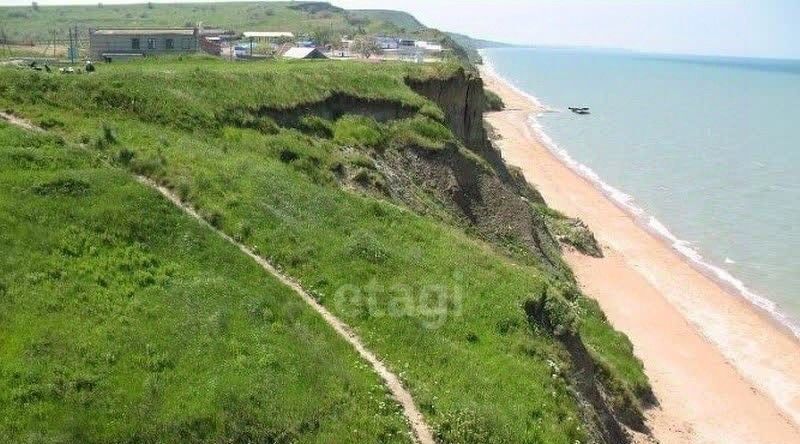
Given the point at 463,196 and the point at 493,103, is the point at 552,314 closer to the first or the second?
the point at 463,196

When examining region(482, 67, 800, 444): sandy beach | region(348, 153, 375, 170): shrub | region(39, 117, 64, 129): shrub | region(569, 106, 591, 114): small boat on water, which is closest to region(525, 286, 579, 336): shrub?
region(482, 67, 800, 444): sandy beach

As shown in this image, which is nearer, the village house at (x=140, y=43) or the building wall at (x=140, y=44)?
the village house at (x=140, y=43)

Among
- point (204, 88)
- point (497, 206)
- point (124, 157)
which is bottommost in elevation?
point (497, 206)

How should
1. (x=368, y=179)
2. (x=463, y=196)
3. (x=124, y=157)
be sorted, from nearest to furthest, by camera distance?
1. (x=124, y=157)
2. (x=368, y=179)
3. (x=463, y=196)

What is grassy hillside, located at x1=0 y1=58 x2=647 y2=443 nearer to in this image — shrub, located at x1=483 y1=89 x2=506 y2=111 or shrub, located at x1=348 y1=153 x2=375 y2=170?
shrub, located at x1=348 y1=153 x2=375 y2=170

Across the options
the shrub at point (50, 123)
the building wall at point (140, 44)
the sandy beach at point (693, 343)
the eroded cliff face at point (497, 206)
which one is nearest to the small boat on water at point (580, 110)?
the building wall at point (140, 44)

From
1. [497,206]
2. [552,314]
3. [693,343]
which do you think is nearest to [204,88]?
[497,206]

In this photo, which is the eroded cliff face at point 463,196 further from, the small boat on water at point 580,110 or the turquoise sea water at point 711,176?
the small boat on water at point 580,110
